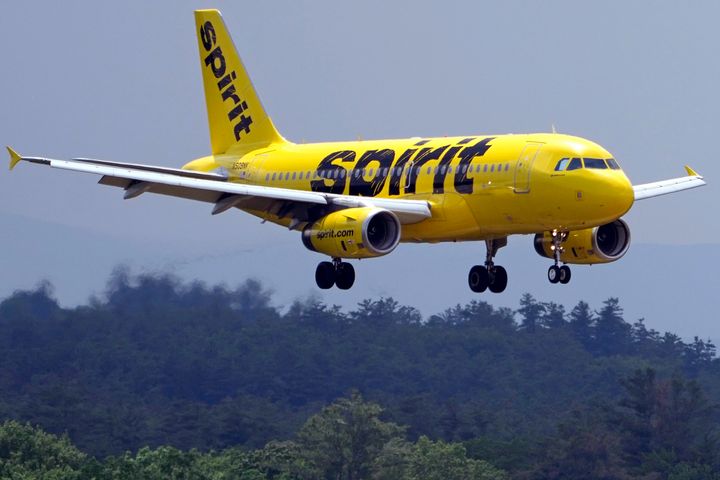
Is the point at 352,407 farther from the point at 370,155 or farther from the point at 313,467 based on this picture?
the point at 370,155

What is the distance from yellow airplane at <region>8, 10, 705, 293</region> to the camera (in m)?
64.4

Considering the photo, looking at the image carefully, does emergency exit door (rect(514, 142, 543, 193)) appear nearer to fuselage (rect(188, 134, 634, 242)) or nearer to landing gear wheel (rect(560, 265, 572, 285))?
fuselage (rect(188, 134, 634, 242))

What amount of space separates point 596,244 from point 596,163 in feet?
17.2

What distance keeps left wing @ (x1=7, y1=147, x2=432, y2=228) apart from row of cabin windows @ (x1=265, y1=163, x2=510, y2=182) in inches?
56.5

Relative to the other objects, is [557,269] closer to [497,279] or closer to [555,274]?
[555,274]

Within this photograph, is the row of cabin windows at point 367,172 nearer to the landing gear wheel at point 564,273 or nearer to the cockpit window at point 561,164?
the cockpit window at point 561,164

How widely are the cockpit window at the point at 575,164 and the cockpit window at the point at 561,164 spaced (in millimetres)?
146

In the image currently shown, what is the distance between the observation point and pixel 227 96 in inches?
3337

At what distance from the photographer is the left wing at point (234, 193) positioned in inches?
2653

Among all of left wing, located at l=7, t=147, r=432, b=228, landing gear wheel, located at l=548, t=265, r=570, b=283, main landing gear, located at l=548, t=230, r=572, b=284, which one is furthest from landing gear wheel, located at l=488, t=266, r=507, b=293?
left wing, located at l=7, t=147, r=432, b=228

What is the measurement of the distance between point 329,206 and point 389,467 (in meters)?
112

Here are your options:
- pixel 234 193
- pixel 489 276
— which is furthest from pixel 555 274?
pixel 234 193

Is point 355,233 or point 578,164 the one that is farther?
point 355,233

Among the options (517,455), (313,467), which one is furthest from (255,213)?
(517,455)
